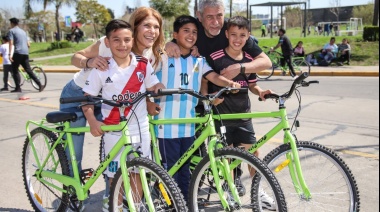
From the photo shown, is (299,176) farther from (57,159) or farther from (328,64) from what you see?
(328,64)

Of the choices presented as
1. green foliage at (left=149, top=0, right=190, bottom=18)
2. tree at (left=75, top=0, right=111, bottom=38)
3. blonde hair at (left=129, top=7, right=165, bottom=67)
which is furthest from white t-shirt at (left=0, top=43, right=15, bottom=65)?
tree at (left=75, top=0, right=111, bottom=38)

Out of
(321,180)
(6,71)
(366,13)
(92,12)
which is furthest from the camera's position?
(92,12)

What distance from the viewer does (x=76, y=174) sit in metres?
3.40

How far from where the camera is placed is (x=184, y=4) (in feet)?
134

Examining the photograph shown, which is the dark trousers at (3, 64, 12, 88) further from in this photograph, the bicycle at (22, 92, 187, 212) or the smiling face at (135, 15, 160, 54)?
the smiling face at (135, 15, 160, 54)

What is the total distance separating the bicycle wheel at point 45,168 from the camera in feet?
11.8

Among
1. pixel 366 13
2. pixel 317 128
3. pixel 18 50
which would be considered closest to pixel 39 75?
pixel 18 50

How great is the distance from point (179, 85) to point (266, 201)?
3.73 feet

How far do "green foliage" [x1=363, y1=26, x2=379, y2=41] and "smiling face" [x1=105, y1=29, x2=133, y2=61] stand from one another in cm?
2068

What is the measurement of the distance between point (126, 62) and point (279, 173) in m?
1.47

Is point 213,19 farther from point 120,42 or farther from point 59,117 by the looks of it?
point 59,117

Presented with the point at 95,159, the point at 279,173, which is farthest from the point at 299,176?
the point at 95,159

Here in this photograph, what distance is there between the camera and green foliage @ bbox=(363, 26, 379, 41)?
21.3 meters

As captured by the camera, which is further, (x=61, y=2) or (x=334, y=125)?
(x=61, y=2)
